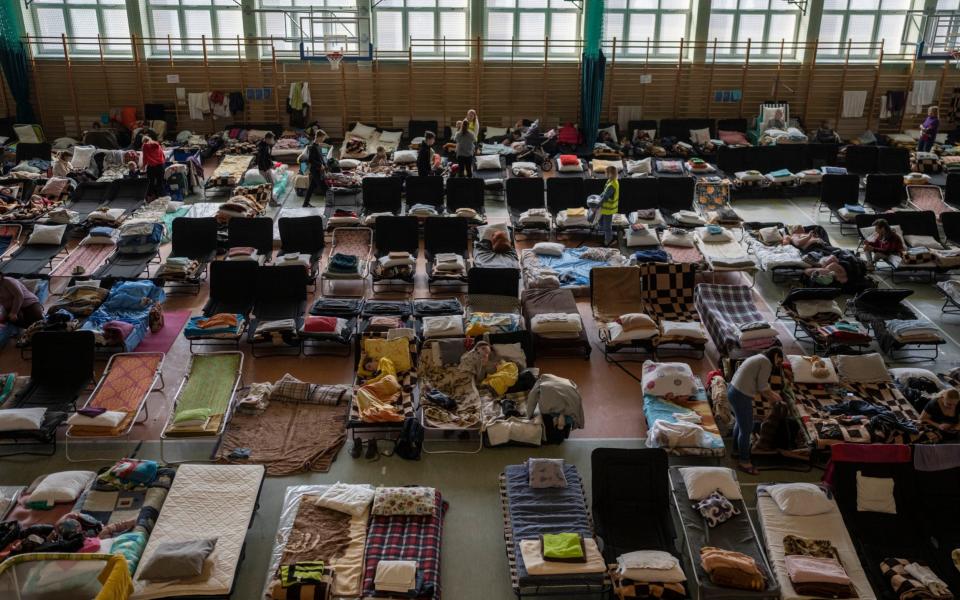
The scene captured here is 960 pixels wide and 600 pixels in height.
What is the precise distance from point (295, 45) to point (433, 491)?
16.2m

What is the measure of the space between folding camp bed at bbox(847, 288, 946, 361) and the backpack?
20.8 ft

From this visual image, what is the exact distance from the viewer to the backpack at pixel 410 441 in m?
9.16

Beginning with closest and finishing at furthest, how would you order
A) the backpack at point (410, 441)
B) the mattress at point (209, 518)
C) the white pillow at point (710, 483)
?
the mattress at point (209, 518), the white pillow at point (710, 483), the backpack at point (410, 441)

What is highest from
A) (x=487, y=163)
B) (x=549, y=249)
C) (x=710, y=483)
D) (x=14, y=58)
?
(x=14, y=58)

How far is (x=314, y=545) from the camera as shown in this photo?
7.68m

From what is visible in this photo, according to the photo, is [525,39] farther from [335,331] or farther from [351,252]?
[335,331]

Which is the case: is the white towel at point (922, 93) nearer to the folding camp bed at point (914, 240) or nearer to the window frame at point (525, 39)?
the folding camp bed at point (914, 240)

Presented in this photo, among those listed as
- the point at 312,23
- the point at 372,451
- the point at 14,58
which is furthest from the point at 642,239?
the point at 14,58

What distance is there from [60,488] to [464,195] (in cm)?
916

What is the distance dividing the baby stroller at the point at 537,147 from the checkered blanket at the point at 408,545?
12.4 m

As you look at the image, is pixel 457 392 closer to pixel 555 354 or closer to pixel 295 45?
pixel 555 354

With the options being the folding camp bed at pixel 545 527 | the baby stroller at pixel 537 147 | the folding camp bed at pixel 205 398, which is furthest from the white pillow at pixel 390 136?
the folding camp bed at pixel 545 527

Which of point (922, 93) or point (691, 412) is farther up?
point (922, 93)

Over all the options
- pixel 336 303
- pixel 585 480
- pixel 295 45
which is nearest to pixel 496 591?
pixel 585 480
